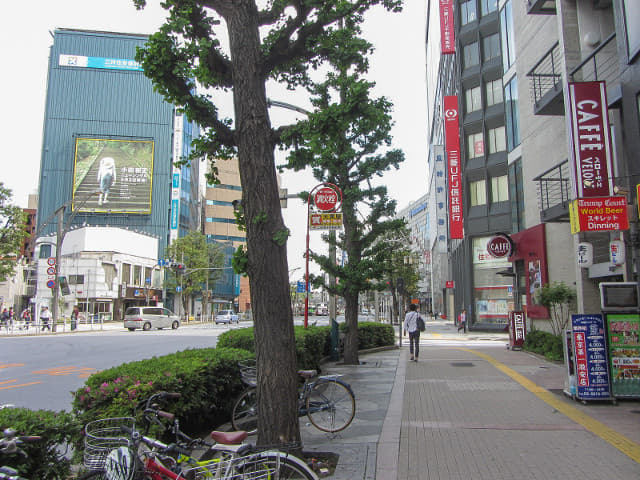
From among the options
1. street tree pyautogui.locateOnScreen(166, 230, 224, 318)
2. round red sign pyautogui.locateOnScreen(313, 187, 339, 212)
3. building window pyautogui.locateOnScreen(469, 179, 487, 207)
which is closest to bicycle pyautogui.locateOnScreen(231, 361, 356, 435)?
round red sign pyautogui.locateOnScreen(313, 187, 339, 212)

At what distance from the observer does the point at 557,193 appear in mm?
16578

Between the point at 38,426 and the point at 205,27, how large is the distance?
450cm

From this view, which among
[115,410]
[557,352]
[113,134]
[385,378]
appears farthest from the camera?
[113,134]

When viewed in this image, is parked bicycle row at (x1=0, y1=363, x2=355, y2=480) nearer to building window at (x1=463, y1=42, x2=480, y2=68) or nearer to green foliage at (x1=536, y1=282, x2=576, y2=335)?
green foliage at (x1=536, y1=282, x2=576, y2=335)

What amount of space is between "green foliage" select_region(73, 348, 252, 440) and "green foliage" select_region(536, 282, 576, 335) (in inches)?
446

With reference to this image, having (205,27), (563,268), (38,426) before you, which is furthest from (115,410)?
(563,268)

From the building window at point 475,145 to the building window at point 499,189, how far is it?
2.50 m

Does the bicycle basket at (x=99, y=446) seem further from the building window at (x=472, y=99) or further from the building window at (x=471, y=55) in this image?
the building window at (x=471, y=55)

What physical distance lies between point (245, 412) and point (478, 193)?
3120 centimetres

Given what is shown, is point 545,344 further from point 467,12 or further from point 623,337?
point 467,12

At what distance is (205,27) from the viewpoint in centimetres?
592

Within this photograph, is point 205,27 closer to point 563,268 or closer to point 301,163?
point 301,163

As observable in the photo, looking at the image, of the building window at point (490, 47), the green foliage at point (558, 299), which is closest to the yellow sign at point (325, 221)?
the green foliage at point (558, 299)

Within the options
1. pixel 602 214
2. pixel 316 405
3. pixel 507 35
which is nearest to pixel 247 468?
pixel 316 405
